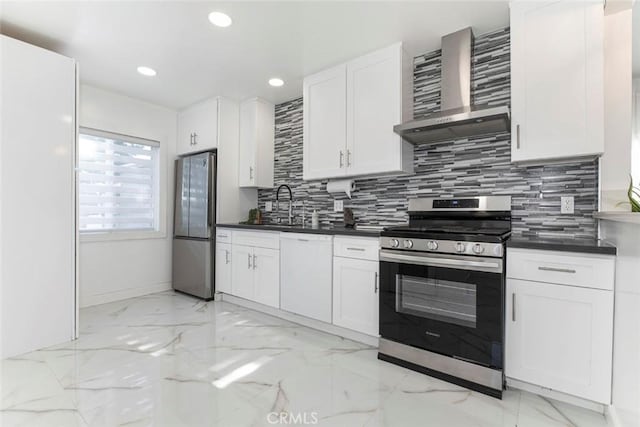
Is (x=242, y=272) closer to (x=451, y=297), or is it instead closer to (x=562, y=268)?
(x=451, y=297)

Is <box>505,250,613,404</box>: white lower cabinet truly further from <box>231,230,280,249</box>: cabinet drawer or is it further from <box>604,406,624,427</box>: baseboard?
<box>231,230,280,249</box>: cabinet drawer

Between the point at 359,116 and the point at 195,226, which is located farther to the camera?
the point at 195,226

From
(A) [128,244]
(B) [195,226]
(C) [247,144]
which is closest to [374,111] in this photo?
(C) [247,144]

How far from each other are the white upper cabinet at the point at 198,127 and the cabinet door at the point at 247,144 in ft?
1.08

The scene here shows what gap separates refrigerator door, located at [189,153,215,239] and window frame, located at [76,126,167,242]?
1.58 ft

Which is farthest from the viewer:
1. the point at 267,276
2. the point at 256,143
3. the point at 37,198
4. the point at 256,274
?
the point at 256,143

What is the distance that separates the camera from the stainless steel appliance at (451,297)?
71.7 inches

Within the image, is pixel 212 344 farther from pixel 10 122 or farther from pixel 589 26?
pixel 589 26

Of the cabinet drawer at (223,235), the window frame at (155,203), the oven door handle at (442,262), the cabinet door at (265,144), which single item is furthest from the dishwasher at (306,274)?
the window frame at (155,203)

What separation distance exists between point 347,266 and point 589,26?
2167mm

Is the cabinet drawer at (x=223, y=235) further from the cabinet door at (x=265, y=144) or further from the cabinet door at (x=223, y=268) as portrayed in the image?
the cabinet door at (x=265, y=144)

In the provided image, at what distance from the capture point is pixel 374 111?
2.69 m

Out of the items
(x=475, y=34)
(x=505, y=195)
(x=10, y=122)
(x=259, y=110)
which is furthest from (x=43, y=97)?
(x=505, y=195)

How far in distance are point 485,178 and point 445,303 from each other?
3.43 ft
